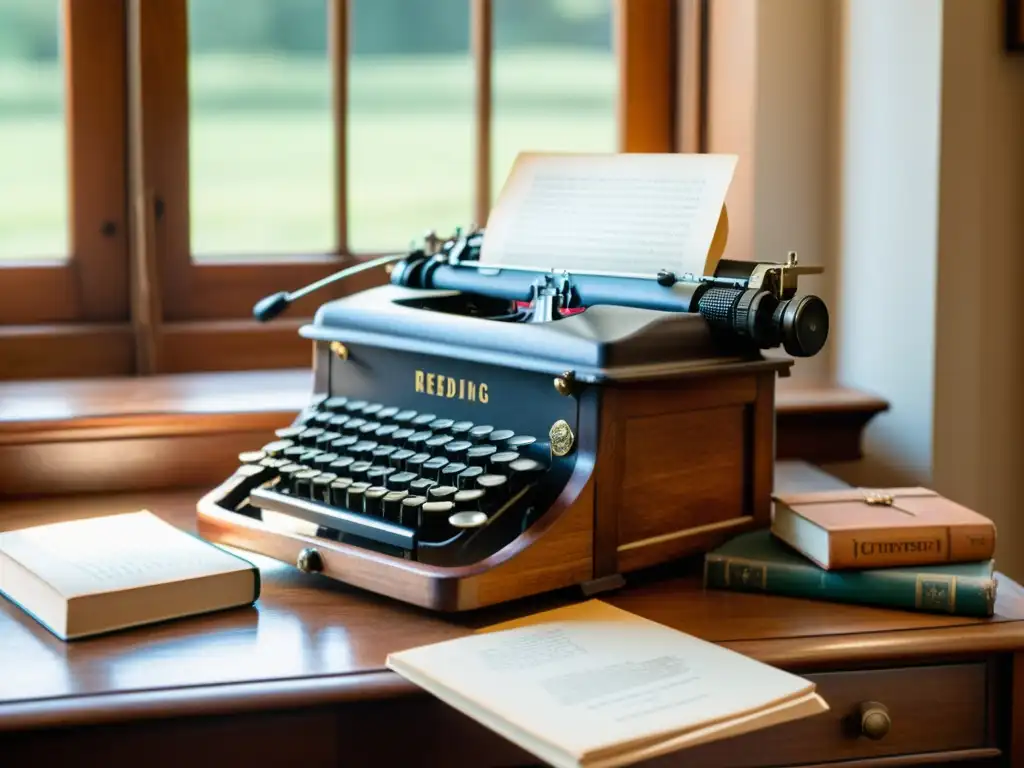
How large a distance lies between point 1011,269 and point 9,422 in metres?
1.35

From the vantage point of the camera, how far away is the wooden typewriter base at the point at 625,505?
126cm

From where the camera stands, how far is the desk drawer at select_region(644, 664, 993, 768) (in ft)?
4.03

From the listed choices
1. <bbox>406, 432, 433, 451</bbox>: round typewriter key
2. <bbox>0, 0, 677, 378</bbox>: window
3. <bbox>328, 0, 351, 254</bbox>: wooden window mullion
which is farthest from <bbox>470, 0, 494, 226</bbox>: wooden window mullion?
<bbox>406, 432, 433, 451</bbox>: round typewriter key

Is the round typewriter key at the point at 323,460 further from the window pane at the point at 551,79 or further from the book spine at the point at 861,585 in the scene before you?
the window pane at the point at 551,79

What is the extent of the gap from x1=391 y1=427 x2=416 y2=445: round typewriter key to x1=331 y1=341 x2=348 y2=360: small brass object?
0.56 ft

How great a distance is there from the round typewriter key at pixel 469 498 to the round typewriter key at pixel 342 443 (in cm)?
19

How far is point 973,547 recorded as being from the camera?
1.33 m

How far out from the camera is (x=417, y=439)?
1414 mm

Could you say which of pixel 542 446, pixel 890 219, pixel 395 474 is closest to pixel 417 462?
pixel 395 474

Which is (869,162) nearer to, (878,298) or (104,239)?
(878,298)

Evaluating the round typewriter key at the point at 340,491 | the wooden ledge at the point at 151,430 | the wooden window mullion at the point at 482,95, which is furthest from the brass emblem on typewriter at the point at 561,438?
the wooden window mullion at the point at 482,95

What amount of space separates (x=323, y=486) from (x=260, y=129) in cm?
97

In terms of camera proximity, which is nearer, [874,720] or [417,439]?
[874,720]

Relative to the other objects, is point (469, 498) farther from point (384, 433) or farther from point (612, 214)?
point (612, 214)
